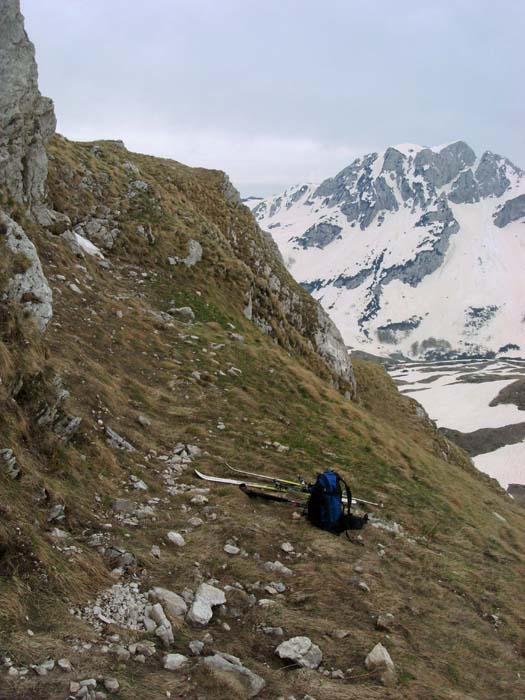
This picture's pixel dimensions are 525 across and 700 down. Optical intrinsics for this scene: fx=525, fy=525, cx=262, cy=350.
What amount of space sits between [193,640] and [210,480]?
19.1 feet

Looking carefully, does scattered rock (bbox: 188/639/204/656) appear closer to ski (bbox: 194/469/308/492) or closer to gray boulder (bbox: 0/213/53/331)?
ski (bbox: 194/469/308/492)

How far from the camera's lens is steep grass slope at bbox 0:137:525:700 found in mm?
7230

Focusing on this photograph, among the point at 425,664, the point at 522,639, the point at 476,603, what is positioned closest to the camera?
the point at 425,664

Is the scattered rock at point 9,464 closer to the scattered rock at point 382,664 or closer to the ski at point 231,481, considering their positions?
the ski at point 231,481

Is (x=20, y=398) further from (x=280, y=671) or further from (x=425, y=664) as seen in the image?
(x=425, y=664)

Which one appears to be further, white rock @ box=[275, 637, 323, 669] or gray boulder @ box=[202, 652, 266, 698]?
white rock @ box=[275, 637, 323, 669]

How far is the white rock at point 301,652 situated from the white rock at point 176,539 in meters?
2.90

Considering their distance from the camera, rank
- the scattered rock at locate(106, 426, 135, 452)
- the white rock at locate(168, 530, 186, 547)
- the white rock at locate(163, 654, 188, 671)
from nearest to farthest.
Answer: the white rock at locate(163, 654, 188, 671) < the white rock at locate(168, 530, 186, 547) < the scattered rock at locate(106, 426, 135, 452)

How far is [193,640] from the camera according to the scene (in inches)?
299

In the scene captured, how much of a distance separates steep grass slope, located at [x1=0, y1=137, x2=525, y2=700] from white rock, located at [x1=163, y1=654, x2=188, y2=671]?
87mm

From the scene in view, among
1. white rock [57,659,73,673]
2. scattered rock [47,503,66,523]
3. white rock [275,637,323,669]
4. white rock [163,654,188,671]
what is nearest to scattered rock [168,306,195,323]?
scattered rock [47,503,66,523]

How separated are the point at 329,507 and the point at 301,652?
4.78 meters

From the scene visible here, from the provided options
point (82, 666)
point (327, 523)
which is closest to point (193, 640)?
point (82, 666)

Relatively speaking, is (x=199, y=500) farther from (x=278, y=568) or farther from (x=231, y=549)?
(x=278, y=568)
